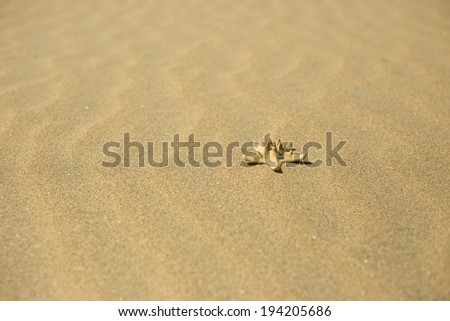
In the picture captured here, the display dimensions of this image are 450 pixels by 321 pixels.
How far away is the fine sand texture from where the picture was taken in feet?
4.67

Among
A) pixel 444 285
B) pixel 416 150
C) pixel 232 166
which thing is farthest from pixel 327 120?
pixel 444 285

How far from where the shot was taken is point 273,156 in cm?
194

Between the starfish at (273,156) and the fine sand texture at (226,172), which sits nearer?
the fine sand texture at (226,172)

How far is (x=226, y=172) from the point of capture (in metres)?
1.94

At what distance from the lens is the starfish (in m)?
1.94

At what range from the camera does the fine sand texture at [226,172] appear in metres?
1.42

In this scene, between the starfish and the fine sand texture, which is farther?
the starfish

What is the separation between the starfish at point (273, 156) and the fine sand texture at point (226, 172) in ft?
0.20

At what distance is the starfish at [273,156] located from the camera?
1938 millimetres

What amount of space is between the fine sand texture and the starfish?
0.06 metres

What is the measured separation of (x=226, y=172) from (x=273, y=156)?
0.22m
